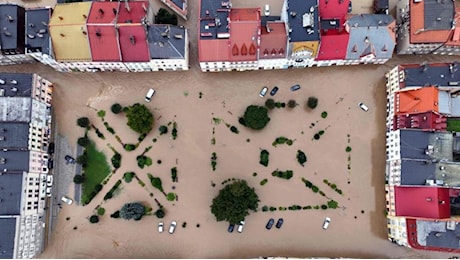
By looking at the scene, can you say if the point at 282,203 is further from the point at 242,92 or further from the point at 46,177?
the point at 46,177

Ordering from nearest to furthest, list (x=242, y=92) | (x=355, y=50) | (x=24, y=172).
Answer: (x=24, y=172) → (x=355, y=50) → (x=242, y=92)

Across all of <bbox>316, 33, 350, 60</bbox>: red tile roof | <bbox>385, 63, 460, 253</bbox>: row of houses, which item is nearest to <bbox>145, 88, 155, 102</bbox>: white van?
<bbox>316, 33, 350, 60</bbox>: red tile roof

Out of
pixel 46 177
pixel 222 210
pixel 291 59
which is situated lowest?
pixel 222 210

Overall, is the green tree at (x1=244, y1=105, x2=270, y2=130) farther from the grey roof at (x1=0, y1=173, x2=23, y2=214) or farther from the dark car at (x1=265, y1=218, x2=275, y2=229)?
the grey roof at (x1=0, y1=173, x2=23, y2=214)

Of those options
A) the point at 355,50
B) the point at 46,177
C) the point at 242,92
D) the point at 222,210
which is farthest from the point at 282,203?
the point at 46,177

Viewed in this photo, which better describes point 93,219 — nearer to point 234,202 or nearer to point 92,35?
point 234,202

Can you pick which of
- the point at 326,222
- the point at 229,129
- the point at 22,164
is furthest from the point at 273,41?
the point at 22,164
